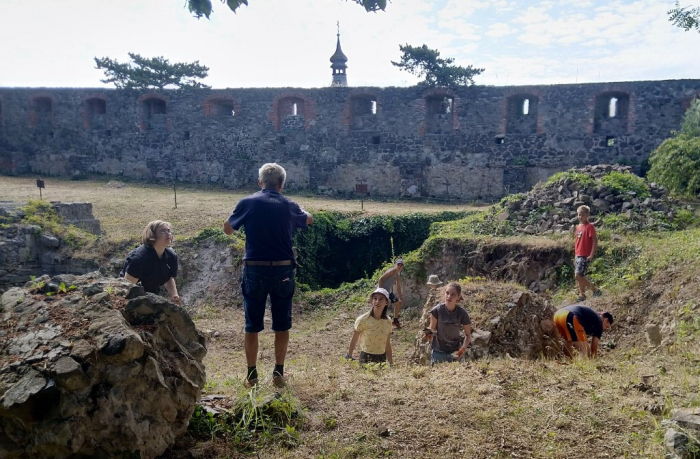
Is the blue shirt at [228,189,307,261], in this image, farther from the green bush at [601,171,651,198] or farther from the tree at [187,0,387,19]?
the green bush at [601,171,651,198]

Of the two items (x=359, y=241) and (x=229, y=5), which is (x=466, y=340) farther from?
(x=359, y=241)

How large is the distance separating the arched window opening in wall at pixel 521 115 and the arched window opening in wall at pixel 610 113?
1880 millimetres

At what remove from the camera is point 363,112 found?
20391mm

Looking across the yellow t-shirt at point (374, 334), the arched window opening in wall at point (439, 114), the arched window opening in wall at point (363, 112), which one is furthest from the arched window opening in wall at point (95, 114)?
the yellow t-shirt at point (374, 334)

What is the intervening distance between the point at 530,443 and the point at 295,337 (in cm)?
626

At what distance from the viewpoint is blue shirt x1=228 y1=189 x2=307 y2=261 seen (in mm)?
4227

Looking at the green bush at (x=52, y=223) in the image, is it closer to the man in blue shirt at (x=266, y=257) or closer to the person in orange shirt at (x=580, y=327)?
the man in blue shirt at (x=266, y=257)

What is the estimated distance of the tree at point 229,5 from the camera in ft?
11.7

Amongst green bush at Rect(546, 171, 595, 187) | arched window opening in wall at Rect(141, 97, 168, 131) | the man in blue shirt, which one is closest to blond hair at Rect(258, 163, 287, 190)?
the man in blue shirt

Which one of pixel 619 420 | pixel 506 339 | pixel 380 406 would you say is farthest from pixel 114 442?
pixel 506 339

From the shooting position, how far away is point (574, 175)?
12.1 m

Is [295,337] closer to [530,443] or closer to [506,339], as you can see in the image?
[506,339]

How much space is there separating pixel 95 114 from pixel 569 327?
20765 millimetres

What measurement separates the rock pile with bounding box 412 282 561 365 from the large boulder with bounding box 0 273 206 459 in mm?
3513
